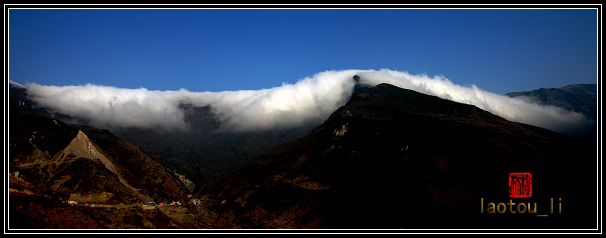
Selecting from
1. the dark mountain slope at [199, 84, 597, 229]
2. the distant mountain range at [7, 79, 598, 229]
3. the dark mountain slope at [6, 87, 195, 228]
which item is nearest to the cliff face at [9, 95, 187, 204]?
the dark mountain slope at [6, 87, 195, 228]

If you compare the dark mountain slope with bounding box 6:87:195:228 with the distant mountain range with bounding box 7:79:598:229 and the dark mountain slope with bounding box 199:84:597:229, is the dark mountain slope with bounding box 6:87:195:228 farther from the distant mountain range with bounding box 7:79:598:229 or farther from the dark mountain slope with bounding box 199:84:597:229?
the dark mountain slope with bounding box 199:84:597:229

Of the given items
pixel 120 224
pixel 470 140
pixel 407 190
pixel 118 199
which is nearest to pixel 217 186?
pixel 118 199

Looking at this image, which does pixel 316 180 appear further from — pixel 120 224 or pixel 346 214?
pixel 120 224

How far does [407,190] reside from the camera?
251ft

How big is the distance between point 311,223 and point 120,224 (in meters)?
52.7

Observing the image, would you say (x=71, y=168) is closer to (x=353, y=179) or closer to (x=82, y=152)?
(x=82, y=152)

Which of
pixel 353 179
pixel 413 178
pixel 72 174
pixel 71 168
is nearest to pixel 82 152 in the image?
pixel 71 168

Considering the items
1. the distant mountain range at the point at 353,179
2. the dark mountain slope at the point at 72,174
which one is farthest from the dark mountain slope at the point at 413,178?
the dark mountain slope at the point at 72,174

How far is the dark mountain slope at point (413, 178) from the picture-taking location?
202 ft

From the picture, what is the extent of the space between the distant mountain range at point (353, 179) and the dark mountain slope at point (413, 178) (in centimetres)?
30

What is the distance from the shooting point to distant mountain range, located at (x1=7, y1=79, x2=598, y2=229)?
62875 millimetres

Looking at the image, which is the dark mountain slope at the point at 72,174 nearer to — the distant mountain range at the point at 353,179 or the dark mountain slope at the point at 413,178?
the distant mountain range at the point at 353,179

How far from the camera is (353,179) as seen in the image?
103m

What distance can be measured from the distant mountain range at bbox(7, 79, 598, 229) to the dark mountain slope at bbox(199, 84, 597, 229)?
0.30m
